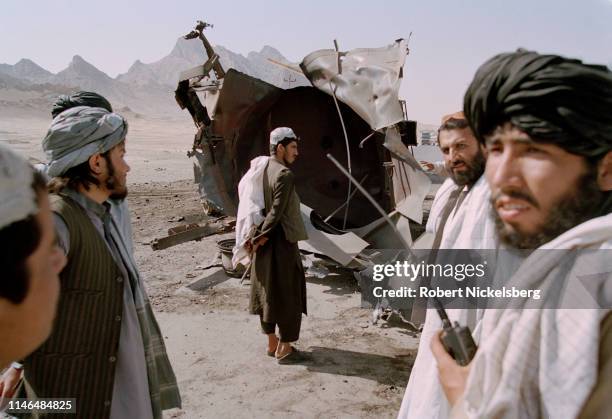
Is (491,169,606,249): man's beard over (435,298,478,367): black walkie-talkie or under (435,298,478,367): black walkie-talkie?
over

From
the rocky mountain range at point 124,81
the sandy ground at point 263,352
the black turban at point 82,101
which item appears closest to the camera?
the black turban at point 82,101

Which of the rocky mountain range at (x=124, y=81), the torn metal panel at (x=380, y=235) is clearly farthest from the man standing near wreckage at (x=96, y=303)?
the rocky mountain range at (x=124, y=81)

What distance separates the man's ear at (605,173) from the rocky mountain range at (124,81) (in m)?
6.42

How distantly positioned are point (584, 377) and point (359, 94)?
5253mm

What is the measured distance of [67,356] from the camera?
5.63 feet

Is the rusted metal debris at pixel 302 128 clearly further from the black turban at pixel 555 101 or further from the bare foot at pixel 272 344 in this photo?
the black turban at pixel 555 101

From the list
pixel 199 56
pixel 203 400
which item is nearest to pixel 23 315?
pixel 203 400

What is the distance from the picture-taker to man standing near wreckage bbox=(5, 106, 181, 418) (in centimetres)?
171

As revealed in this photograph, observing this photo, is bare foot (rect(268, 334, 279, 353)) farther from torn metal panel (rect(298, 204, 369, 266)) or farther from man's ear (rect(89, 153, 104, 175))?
man's ear (rect(89, 153, 104, 175))

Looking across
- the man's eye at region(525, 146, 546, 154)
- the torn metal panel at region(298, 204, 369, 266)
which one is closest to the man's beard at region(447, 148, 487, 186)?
the man's eye at region(525, 146, 546, 154)

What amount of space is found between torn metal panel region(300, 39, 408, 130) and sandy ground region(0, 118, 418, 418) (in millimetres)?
2156

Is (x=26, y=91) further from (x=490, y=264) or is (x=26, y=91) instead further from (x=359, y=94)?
(x=490, y=264)

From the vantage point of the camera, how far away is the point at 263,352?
4109mm

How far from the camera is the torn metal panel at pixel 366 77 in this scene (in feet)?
18.2
